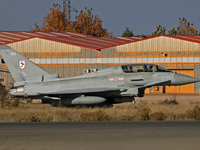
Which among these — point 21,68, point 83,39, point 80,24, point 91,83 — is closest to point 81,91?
point 91,83

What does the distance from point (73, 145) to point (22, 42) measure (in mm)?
28736

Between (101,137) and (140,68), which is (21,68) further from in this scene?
(101,137)

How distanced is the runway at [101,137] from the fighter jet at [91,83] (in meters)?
6.91

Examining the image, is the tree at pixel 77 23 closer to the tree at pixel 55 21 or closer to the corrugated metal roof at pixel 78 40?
the tree at pixel 55 21

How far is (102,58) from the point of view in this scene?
33.8m

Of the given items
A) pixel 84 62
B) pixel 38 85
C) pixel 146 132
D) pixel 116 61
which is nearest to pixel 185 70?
pixel 116 61

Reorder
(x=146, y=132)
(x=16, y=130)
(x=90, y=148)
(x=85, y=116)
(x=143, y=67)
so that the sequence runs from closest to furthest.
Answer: (x=90, y=148)
(x=146, y=132)
(x=16, y=130)
(x=85, y=116)
(x=143, y=67)

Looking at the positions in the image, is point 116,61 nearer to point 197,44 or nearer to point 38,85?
point 197,44

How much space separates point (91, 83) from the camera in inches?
718

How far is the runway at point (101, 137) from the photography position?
7750 mm

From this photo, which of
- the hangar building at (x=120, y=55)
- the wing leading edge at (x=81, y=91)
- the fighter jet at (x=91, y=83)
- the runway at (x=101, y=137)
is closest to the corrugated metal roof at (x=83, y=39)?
the hangar building at (x=120, y=55)

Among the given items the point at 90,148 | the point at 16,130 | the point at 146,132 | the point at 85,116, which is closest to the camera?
the point at 90,148

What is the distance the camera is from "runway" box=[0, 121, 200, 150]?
775cm

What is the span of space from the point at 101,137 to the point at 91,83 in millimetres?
9589
